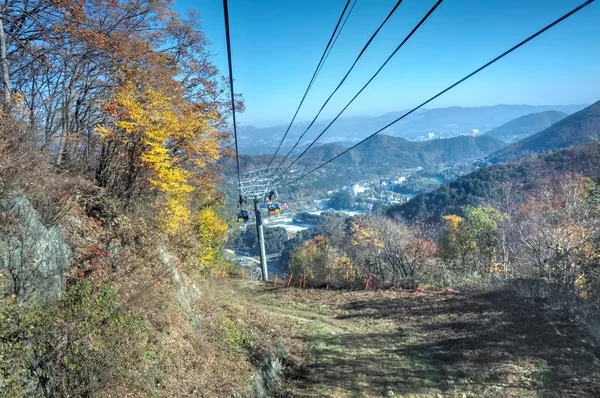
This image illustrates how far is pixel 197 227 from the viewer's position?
658 inches

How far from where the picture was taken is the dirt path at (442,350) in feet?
27.0

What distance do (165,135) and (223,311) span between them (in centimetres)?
627

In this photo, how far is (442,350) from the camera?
10.4 meters

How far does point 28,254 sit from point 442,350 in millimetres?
10836

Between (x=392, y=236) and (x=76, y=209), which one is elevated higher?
(x=76, y=209)

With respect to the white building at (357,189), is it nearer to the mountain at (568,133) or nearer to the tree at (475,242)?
the mountain at (568,133)

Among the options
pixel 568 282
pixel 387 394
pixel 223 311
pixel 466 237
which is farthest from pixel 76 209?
pixel 466 237

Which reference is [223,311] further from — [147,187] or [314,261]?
[314,261]

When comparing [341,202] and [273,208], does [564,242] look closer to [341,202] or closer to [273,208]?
[273,208]

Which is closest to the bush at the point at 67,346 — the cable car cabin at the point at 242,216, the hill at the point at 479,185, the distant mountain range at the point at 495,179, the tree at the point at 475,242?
the cable car cabin at the point at 242,216

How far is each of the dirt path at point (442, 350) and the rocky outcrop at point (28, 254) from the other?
5.74 metres

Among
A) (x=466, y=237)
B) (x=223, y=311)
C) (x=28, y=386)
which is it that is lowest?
(x=466, y=237)

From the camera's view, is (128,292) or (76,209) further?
(76,209)

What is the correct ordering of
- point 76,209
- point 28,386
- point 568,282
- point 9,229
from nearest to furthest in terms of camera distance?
point 28,386
point 9,229
point 76,209
point 568,282
